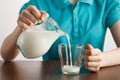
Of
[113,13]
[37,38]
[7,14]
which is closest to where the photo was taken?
[37,38]

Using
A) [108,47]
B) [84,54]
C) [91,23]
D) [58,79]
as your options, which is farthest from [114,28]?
[108,47]

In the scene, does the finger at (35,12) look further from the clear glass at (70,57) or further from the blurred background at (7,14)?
the blurred background at (7,14)

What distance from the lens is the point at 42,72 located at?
733 millimetres

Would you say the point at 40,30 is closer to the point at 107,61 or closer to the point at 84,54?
the point at 84,54

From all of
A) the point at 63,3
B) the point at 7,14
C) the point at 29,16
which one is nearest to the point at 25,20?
the point at 29,16

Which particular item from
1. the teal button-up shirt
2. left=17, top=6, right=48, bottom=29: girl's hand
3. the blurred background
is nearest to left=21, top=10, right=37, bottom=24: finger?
left=17, top=6, right=48, bottom=29: girl's hand

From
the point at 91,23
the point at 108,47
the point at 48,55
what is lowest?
the point at 108,47

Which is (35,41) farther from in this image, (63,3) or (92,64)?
(63,3)

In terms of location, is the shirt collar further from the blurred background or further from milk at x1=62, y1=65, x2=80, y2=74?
the blurred background

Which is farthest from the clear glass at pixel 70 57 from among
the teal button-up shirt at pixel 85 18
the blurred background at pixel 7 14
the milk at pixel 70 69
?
the blurred background at pixel 7 14

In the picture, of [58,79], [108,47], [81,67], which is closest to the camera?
[58,79]

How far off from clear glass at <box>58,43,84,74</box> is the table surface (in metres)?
0.02

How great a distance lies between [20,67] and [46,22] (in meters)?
0.18

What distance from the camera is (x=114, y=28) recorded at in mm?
1030
